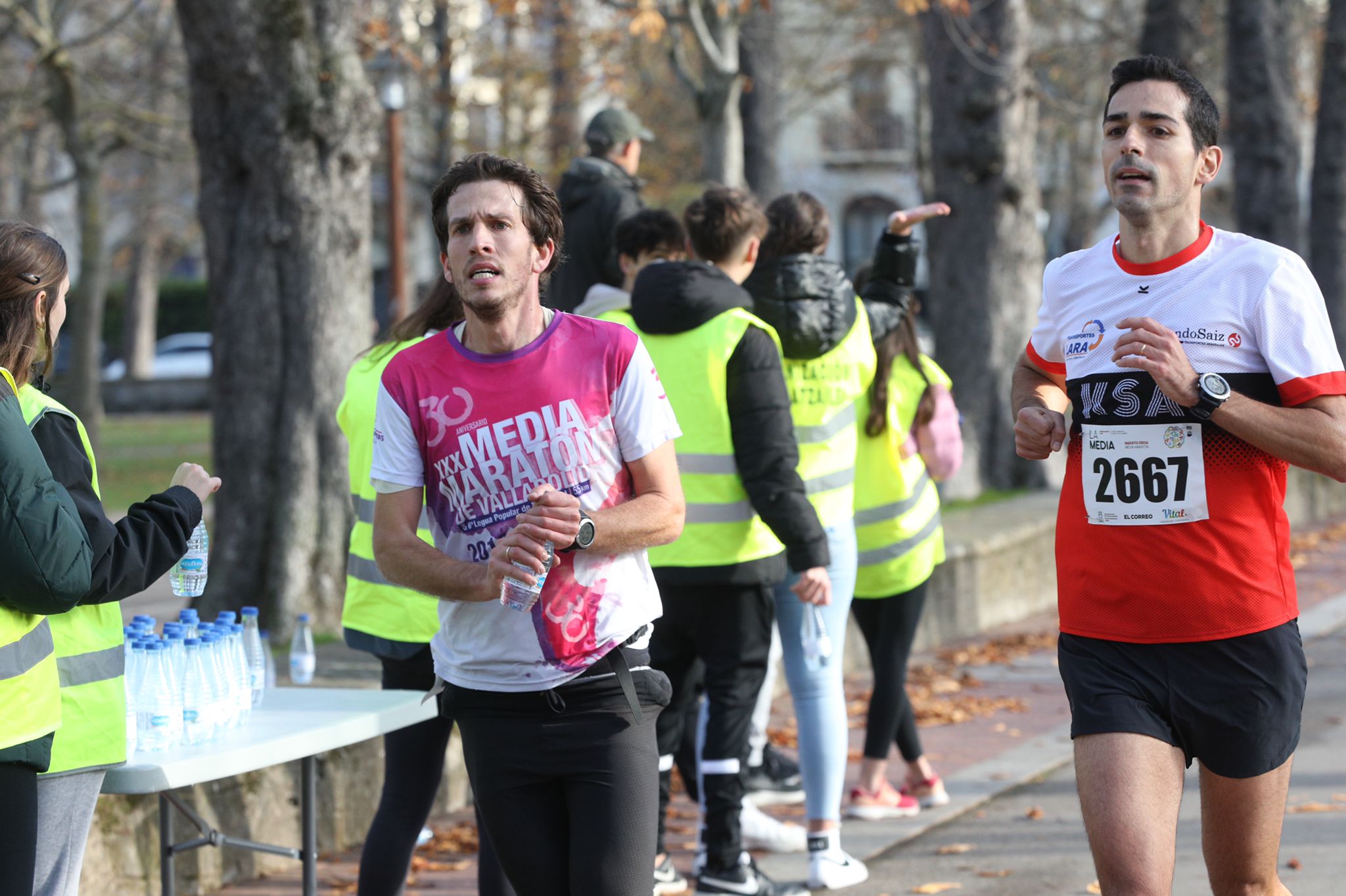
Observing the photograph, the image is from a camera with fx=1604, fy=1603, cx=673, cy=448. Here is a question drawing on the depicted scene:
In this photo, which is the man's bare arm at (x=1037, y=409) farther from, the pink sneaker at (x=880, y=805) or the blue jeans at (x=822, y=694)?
the pink sneaker at (x=880, y=805)

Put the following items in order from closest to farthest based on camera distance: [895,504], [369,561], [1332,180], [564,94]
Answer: [369,561], [895,504], [1332,180], [564,94]

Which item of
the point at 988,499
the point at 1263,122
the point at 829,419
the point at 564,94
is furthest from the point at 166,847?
the point at 564,94

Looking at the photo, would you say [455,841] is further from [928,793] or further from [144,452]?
[144,452]

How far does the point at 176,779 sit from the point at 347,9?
4.98m

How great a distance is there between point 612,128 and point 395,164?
445 inches

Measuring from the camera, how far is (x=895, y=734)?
608 cm

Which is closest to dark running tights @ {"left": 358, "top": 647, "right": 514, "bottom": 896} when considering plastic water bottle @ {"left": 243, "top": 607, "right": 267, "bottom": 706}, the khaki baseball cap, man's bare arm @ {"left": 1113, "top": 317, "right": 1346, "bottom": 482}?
plastic water bottle @ {"left": 243, "top": 607, "right": 267, "bottom": 706}

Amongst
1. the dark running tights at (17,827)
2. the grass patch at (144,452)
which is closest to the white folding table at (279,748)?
the dark running tights at (17,827)

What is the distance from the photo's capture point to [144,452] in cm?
2469

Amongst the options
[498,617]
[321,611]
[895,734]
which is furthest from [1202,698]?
[321,611]

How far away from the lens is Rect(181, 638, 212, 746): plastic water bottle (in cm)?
399

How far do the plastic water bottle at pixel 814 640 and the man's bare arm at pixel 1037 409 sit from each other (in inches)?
58.1

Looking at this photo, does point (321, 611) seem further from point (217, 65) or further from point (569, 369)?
point (569, 369)

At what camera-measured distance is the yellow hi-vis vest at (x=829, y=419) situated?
5.34 metres
